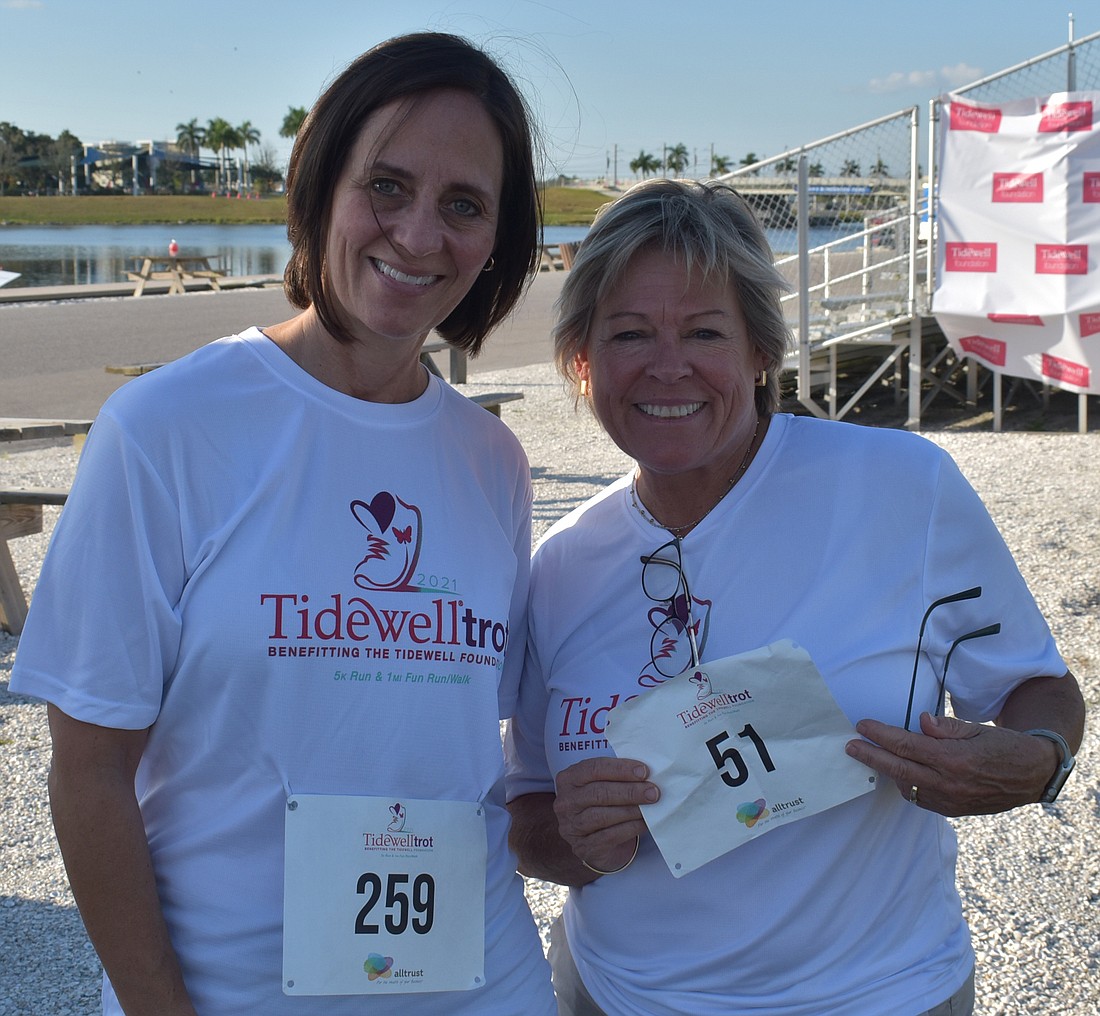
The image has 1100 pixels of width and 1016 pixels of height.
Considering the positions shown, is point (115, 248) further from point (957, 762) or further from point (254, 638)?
point (957, 762)

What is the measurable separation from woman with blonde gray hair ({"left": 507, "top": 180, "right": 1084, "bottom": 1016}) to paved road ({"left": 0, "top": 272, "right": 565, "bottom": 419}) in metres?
8.54

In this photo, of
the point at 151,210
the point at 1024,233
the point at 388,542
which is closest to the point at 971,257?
→ the point at 1024,233

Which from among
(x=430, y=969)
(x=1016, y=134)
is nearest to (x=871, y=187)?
(x=1016, y=134)

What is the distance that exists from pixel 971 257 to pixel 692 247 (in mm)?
9426

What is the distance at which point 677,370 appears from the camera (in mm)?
2074

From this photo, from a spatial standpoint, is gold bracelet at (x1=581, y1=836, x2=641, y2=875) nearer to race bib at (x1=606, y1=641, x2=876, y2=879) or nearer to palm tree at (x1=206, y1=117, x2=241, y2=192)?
race bib at (x1=606, y1=641, x2=876, y2=879)

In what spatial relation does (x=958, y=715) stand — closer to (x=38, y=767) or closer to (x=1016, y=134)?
(x=38, y=767)

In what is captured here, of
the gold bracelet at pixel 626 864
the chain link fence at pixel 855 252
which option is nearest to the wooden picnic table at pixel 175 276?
the chain link fence at pixel 855 252

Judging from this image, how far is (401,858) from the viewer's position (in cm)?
171

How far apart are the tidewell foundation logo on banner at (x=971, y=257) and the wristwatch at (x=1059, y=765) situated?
30.7 feet

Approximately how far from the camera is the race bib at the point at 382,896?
1.64m

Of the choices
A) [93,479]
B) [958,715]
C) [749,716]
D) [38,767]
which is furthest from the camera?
[38,767]

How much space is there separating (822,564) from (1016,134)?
950 cm

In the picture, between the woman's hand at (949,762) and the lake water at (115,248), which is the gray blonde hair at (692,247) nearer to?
the woman's hand at (949,762)
